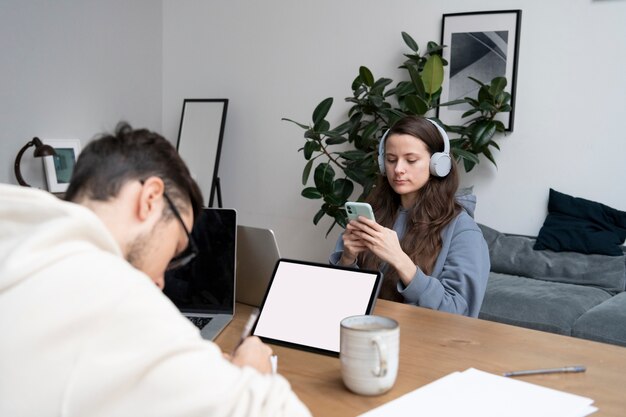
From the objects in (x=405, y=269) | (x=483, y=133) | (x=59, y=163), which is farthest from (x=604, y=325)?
(x=59, y=163)

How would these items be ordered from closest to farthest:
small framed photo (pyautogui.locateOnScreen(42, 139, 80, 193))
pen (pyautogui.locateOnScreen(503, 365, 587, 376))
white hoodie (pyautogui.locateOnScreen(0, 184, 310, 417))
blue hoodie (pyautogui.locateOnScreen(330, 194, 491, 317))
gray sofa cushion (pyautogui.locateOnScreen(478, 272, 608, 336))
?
white hoodie (pyautogui.locateOnScreen(0, 184, 310, 417)), pen (pyautogui.locateOnScreen(503, 365, 587, 376)), blue hoodie (pyautogui.locateOnScreen(330, 194, 491, 317)), gray sofa cushion (pyautogui.locateOnScreen(478, 272, 608, 336)), small framed photo (pyautogui.locateOnScreen(42, 139, 80, 193))

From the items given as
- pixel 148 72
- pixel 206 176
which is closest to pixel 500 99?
pixel 206 176

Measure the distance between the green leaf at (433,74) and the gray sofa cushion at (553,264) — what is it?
92 cm

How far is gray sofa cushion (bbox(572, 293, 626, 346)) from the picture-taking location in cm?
275

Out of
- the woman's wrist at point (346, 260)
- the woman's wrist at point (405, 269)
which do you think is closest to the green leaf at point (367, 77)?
the woman's wrist at point (346, 260)

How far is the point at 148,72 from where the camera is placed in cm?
545

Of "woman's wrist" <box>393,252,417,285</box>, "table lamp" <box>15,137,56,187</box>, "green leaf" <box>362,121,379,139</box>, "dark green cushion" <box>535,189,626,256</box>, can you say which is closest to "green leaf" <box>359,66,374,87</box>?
"green leaf" <box>362,121,379,139</box>

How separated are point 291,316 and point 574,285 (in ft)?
8.10

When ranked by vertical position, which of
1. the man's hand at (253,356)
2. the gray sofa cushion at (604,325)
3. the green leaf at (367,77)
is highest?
the green leaf at (367,77)

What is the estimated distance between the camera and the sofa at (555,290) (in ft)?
9.33

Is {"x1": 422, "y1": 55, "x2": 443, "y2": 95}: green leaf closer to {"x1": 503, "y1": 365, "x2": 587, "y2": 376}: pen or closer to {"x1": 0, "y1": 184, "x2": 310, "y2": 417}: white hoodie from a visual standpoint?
{"x1": 503, "y1": 365, "x2": 587, "y2": 376}: pen

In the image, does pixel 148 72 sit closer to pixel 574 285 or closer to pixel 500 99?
pixel 500 99

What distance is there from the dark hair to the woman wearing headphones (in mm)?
974

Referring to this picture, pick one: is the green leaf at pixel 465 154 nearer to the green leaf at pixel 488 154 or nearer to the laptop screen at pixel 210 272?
the green leaf at pixel 488 154
